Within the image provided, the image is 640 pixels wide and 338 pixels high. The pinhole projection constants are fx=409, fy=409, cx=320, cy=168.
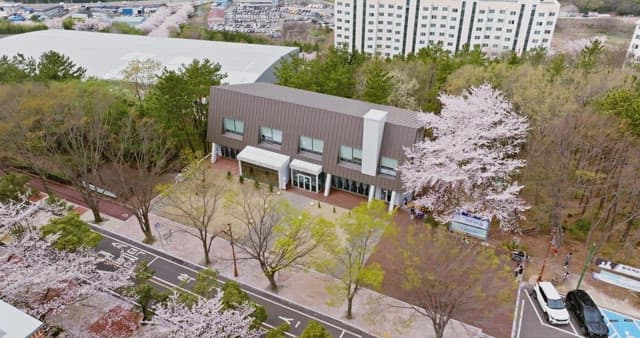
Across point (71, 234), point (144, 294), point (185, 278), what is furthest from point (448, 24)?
point (144, 294)

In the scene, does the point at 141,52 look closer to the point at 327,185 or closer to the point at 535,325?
the point at 327,185

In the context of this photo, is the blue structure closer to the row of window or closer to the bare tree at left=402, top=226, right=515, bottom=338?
the bare tree at left=402, top=226, right=515, bottom=338

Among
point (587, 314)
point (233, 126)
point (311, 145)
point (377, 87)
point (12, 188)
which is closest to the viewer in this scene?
point (587, 314)

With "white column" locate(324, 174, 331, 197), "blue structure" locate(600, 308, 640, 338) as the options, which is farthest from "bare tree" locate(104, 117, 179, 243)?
"blue structure" locate(600, 308, 640, 338)

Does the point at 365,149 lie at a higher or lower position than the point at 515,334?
higher

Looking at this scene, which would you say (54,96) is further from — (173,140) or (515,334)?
(515,334)

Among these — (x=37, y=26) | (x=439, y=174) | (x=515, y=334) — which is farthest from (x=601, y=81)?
(x=37, y=26)
